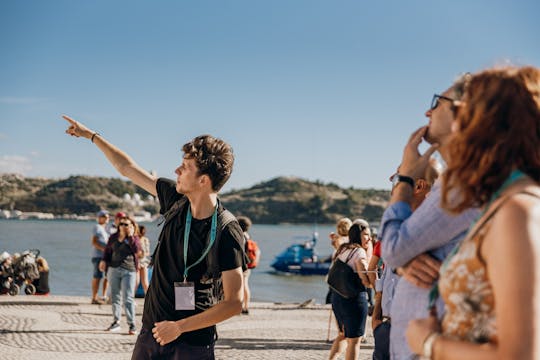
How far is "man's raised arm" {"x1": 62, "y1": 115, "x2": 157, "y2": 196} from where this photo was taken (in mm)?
3566

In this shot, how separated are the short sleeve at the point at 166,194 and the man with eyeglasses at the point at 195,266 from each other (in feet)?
0.27

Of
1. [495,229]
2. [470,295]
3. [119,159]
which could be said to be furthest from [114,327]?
→ [495,229]

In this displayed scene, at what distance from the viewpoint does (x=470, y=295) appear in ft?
4.83

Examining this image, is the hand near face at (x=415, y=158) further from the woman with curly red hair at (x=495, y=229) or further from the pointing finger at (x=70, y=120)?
the pointing finger at (x=70, y=120)

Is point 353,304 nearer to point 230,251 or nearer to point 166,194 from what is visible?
point 166,194

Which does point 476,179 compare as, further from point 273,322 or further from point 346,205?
point 346,205

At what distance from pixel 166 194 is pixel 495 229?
2.34 meters

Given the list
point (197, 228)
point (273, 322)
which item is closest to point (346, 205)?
point (273, 322)

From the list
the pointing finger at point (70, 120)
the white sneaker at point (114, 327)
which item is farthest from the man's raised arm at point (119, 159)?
the white sneaker at point (114, 327)

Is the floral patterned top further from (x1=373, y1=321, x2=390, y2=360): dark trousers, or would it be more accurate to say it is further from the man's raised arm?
(x1=373, y1=321, x2=390, y2=360): dark trousers

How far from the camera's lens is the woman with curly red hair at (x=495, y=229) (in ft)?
4.26

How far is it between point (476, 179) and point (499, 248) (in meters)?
0.23

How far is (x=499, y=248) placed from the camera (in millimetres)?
1349

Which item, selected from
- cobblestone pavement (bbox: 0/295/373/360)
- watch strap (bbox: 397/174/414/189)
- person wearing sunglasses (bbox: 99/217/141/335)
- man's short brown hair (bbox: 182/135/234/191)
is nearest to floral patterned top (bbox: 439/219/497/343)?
watch strap (bbox: 397/174/414/189)
